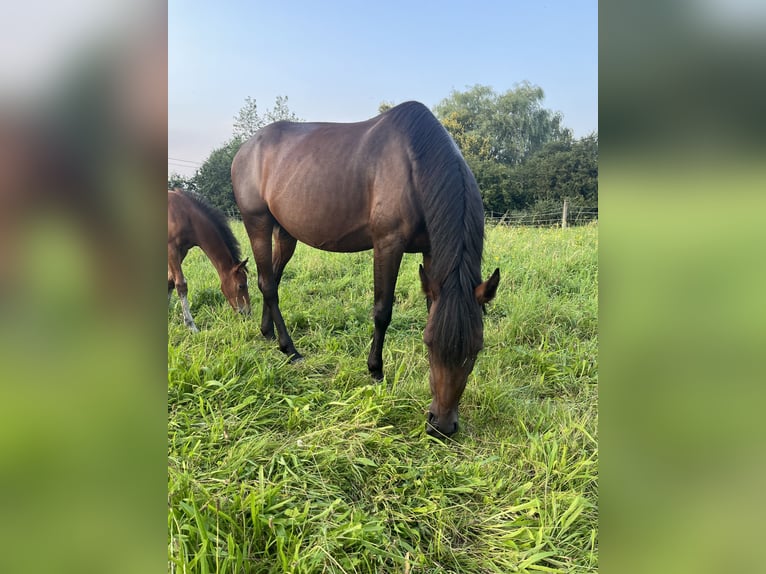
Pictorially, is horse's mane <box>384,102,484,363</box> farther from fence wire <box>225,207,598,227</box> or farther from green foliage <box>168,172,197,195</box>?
green foliage <box>168,172,197,195</box>

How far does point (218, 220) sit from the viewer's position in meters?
4.31

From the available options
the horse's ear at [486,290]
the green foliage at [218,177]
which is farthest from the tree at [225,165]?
the horse's ear at [486,290]

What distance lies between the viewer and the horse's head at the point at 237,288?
412 cm

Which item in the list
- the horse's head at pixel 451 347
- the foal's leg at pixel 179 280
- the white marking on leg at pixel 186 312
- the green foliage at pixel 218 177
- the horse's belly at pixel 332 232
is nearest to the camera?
the horse's head at pixel 451 347

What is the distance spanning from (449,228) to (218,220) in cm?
307

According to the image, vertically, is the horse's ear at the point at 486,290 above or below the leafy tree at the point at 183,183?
below

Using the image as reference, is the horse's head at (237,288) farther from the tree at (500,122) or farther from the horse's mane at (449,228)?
the tree at (500,122)
